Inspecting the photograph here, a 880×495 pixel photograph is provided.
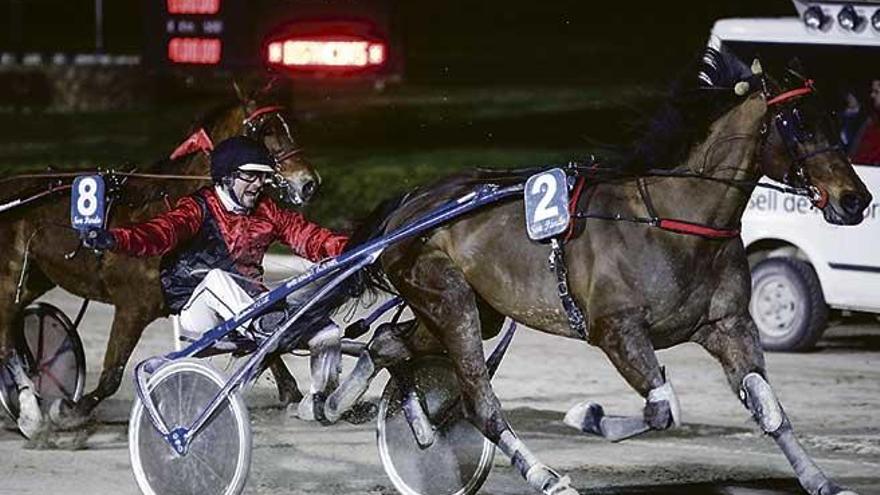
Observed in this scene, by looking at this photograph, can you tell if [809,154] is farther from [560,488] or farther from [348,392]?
[348,392]

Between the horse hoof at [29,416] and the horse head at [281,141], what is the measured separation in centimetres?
143

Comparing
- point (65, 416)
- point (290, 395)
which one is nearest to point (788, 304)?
point (290, 395)

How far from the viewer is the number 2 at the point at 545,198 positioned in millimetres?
7934

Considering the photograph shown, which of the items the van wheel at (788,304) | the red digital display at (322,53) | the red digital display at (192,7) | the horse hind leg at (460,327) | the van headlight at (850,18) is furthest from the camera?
the red digital display at (322,53)

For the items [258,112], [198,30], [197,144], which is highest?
[258,112]

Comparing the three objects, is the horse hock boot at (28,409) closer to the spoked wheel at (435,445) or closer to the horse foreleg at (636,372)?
the spoked wheel at (435,445)

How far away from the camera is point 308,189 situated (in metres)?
9.60

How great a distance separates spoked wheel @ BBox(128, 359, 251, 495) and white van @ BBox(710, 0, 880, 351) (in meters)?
4.80

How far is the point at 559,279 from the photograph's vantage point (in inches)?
316

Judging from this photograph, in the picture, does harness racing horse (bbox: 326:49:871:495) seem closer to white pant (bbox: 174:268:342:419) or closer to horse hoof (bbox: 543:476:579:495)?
horse hoof (bbox: 543:476:579:495)

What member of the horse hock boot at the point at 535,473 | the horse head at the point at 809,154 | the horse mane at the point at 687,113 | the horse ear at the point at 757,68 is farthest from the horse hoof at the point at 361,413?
the horse ear at the point at 757,68

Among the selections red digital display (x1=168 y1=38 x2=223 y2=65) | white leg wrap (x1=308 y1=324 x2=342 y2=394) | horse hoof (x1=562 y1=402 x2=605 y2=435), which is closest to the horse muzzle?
horse hoof (x1=562 y1=402 x2=605 y2=435)

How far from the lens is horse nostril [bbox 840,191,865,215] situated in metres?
7.69

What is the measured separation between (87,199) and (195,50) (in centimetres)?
857
